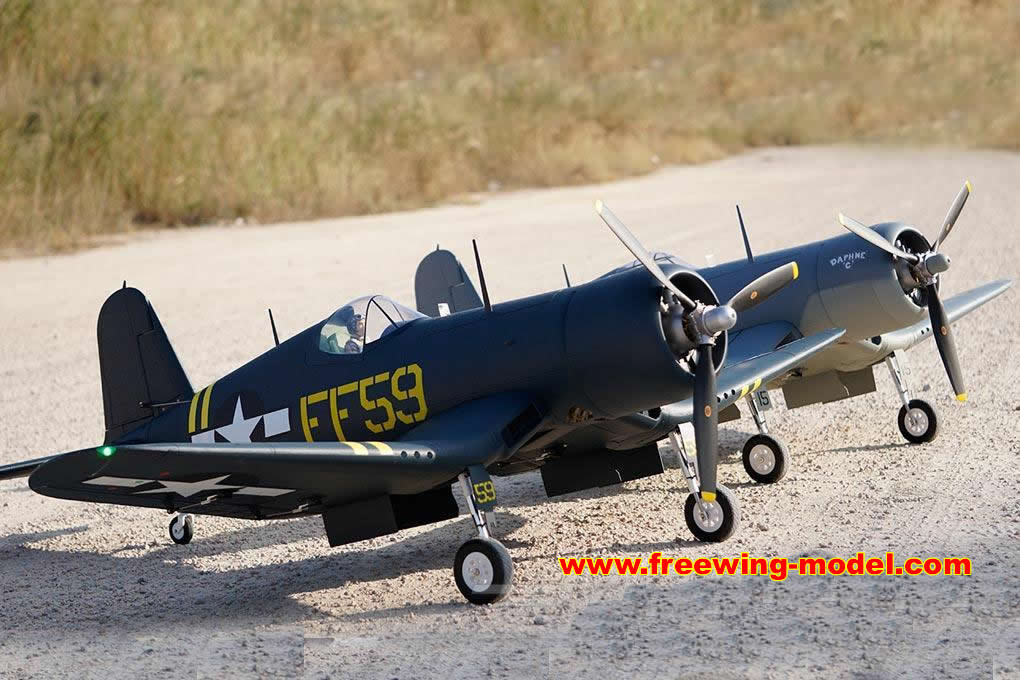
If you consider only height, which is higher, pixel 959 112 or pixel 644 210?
pixel 959 112

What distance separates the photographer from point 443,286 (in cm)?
1112

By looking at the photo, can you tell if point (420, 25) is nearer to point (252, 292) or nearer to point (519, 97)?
point (519, 97)

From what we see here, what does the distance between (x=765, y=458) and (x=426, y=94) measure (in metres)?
27.5

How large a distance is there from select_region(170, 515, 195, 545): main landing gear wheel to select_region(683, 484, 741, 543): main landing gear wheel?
10.7 feet

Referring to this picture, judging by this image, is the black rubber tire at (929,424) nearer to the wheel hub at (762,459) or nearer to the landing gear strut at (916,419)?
the landing gear strut at (916,419)

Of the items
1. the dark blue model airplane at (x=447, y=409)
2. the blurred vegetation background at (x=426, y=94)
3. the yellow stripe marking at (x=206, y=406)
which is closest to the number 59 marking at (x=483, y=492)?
the dark blue model airplane at (x=447, y=409)

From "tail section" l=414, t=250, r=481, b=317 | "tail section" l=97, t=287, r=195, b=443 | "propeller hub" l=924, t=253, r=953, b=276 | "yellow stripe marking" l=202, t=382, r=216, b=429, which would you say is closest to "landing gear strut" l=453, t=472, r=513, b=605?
"yellow stripe marking" l=202, t=382, r=216, b=429

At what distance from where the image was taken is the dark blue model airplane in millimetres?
7355

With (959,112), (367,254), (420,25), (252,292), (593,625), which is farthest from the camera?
(420,25)

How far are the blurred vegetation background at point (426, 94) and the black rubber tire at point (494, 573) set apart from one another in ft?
52.9

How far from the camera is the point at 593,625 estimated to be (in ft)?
22.7

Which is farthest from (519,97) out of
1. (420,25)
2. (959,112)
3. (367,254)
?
(367,254)

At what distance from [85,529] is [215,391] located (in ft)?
5.46

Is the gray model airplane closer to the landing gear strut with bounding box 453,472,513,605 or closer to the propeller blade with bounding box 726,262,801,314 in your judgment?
the propeller blade with bounding box 726,262,801,314
